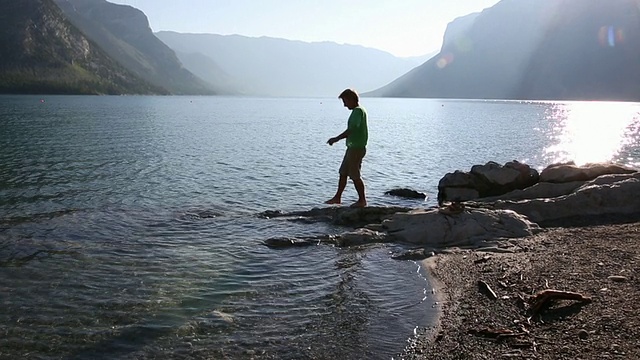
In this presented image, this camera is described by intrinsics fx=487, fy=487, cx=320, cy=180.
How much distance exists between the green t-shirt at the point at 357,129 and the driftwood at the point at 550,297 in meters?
7.63

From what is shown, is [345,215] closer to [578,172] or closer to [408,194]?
[408,194]

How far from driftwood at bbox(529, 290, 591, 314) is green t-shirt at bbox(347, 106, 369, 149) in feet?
25.0

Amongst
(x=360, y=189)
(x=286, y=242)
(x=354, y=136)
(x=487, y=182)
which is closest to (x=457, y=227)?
(x=360, y=189)

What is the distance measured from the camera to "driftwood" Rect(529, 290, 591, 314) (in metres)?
8.56

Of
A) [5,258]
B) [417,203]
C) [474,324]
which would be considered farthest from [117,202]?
[474,324]

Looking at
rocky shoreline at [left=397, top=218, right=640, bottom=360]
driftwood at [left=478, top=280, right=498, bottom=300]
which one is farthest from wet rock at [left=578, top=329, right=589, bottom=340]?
driftwood at [left=478, top=280, right=498, bottom=300]

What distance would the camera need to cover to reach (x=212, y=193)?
75.9 feet

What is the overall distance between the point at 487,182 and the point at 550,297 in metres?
13.2

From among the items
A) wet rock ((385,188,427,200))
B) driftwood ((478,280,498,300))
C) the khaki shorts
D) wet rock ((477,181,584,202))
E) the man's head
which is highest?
the man's head

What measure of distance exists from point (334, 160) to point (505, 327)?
29870 millimetres

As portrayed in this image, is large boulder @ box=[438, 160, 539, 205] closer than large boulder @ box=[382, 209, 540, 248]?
No

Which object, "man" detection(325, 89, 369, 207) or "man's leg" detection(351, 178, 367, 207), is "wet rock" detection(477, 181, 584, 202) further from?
"man" detection(325, 89, 369, 207)

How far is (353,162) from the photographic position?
15.6 metres

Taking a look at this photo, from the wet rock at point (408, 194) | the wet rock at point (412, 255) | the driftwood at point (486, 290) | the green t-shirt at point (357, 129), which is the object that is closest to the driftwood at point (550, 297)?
the driftwood at point (486, 290)
